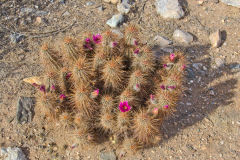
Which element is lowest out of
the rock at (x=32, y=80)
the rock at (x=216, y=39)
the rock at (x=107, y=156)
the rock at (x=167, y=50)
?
the rock at (x=107, y=156)

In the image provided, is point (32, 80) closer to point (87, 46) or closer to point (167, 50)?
point (87, 46)

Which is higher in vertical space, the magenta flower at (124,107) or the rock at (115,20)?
the magenta flower at (124,107)

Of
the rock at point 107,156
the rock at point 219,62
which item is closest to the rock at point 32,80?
the rock at point 107,156

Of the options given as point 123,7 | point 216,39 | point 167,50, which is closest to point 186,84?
point 167,50

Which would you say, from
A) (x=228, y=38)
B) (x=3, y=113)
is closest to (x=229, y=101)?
(x=228, y=38)

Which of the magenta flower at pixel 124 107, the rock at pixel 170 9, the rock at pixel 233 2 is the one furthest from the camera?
the rock at pixel 233 2

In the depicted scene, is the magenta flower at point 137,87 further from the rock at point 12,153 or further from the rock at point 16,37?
the rock at point 16,37
